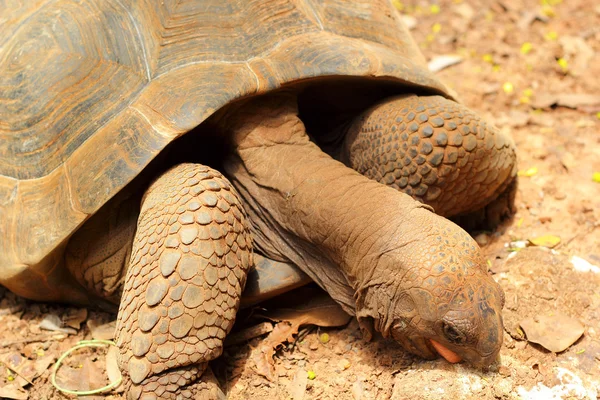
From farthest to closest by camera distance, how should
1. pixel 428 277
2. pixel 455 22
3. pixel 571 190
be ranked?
pixel 455 22, pixel 571 190, pixel 428 277

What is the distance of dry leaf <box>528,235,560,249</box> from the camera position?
10.3ft

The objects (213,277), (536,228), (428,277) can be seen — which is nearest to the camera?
(428,277)

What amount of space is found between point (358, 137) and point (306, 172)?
49 cm

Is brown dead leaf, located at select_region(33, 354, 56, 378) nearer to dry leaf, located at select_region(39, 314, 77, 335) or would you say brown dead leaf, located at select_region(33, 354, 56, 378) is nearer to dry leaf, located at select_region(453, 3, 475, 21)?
dry leaf, located at select_region(39, 314, 77, 335)

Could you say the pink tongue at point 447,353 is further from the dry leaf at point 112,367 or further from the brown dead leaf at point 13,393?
the brown dead leaf at point 13,393

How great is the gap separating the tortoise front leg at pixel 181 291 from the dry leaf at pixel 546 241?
5.03ft

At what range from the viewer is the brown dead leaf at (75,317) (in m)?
3.06

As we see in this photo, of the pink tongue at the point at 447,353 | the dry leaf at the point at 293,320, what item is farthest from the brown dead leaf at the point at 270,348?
the pink tongue at the point at 447,353

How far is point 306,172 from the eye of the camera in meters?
2.59

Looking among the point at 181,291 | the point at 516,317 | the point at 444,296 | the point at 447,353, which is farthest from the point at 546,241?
the point at 181,291

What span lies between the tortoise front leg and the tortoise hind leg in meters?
0.76

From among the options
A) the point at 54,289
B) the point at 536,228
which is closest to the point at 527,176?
the point at 536,228

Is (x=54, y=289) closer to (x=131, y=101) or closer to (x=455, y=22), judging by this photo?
(x=131, y=101)

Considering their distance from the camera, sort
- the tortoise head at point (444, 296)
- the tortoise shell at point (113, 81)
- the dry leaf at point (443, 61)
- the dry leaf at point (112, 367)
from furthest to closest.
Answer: the dry leaf at point (443, 61), the dry leaf at point (112, 367), the tortoise shell at point (113, 81), the tortoise head at point (444, 296)
